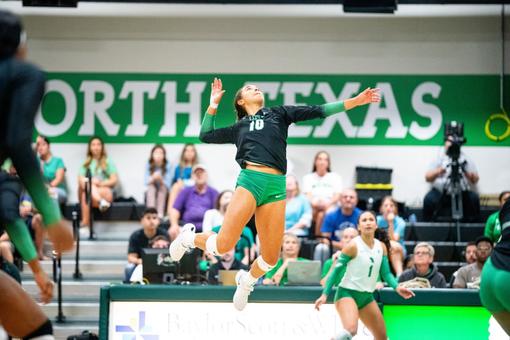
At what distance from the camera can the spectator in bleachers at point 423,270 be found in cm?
1148

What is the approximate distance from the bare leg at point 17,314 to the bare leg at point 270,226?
3.15 m

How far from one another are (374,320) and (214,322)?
5.76 ft

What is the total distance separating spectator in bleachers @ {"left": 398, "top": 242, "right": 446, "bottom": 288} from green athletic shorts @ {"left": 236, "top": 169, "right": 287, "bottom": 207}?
412cm

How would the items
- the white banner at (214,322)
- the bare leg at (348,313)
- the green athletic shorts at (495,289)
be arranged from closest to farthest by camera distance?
the green athletic shorts at (495,289) → the bare leg at (348,313) → the white banner at (214,322)

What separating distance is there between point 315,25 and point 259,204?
9.37 metres

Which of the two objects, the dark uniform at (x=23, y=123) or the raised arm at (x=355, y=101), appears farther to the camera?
the raised arm at (x=355, y=101)

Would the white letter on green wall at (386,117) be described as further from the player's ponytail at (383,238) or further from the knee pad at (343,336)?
the knee pad at (343,336)

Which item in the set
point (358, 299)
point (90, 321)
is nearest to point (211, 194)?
point (90, 321)

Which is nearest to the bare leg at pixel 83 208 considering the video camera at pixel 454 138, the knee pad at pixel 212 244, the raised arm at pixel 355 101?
the video camera at pixel 454 138

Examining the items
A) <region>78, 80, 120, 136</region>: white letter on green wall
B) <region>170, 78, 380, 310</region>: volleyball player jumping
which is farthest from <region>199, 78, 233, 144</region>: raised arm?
<region>78, 80, 120, 136</region>: white letter on green wall

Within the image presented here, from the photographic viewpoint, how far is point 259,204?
784 centimetres

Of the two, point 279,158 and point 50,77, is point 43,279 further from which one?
point 50,77

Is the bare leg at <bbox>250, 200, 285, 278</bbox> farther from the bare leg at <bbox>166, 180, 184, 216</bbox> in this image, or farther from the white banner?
the bare leg at <bbox>166, 180, 184, 216</bbox>

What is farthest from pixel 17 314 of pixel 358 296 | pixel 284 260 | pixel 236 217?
pixel 284 260
